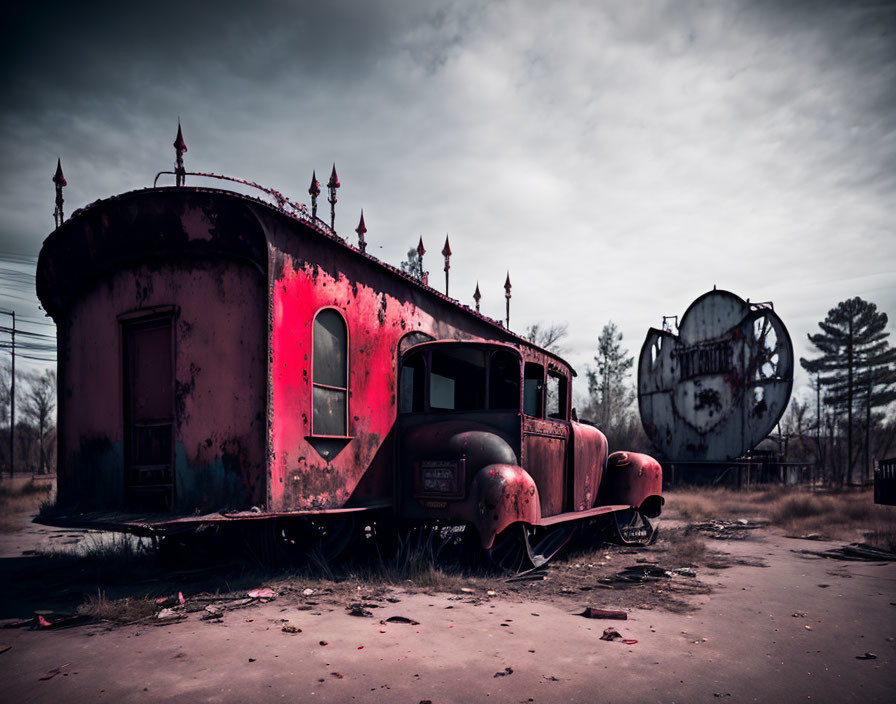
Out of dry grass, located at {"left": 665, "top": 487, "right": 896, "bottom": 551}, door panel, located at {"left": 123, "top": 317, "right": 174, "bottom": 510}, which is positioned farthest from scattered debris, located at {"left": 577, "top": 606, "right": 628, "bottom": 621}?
dry grass, located at {"left": 665, "top": 487, "right": 896, "bottom": 551}

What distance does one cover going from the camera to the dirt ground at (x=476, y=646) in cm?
320

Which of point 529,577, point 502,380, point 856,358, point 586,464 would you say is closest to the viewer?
point 529,577

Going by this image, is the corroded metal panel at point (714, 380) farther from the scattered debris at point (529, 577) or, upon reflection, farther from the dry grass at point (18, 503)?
the dry grass at point (18, 503)

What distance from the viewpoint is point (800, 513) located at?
12.4m

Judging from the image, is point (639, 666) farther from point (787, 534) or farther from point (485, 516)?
point (787, 534)

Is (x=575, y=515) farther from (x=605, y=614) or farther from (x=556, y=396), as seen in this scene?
(x=605, y=614)

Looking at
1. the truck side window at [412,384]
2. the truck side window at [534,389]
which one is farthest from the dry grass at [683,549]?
the truck side window at [412,384]

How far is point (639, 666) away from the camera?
3588 mm

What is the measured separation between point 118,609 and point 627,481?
280 inches

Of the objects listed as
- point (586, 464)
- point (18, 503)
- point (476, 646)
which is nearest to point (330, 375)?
point (476, 646)

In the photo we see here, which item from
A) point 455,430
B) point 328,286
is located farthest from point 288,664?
point 328,286

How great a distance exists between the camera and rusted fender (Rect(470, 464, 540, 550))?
19.0 ft

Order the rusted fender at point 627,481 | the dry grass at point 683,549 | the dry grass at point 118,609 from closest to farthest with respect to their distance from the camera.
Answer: the dry grass at point 118,609
the dry grass at point 683,549
the rusted fender at point 627,481

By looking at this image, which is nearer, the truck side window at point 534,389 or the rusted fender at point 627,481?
the truck side window at point 534,389
